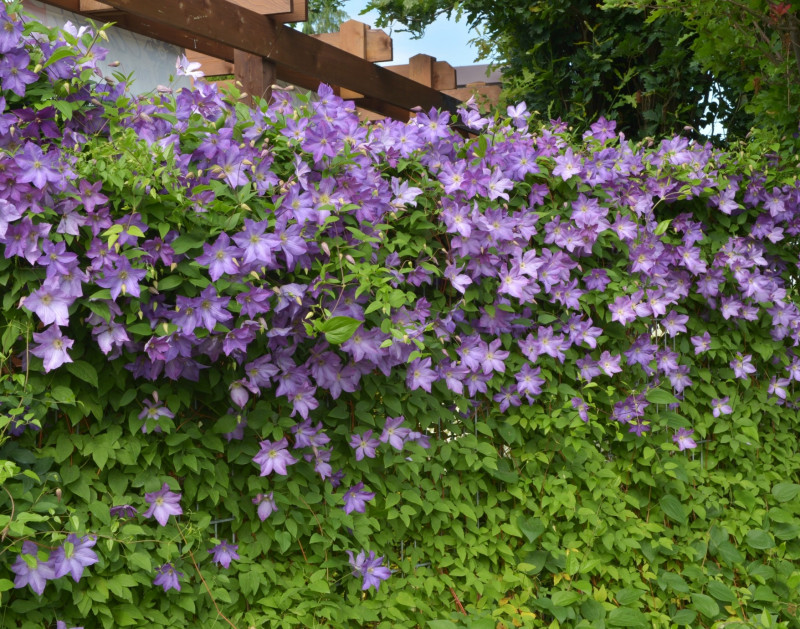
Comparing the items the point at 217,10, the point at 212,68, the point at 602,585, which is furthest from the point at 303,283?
the point at 212,68

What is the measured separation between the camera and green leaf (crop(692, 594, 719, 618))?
122 inches

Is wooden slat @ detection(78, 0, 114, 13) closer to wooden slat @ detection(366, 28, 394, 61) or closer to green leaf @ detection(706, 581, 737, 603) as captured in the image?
wooden slat @ detection(366, 28, 394, 61)

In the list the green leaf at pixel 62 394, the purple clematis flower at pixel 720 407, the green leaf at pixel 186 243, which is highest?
the purple clematis flower at pixel 720 407

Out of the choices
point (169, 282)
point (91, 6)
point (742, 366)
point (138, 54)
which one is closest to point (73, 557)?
point (169, 282)

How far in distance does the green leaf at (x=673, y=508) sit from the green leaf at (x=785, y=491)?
0.55 meters

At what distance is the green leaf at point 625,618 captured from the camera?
295 centimetres

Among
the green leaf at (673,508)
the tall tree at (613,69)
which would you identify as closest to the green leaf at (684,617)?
the green leaf at (673,508)

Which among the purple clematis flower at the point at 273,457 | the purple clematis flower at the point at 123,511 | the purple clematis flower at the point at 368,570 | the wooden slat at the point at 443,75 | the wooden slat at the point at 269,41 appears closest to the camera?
the purple clematis flower at the point at 123,511

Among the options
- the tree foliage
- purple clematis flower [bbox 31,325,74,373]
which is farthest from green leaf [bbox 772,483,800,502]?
purple clematis flower [bbox 31,325,74,373]

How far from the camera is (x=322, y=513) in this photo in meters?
2.60

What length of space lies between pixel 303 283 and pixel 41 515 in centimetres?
92

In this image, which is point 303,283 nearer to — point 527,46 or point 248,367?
point 248,367

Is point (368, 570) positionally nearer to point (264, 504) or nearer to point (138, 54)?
point (264, 504)

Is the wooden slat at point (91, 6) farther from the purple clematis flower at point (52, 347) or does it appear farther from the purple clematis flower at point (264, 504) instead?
the purple clematis flower at point (264, 504)
